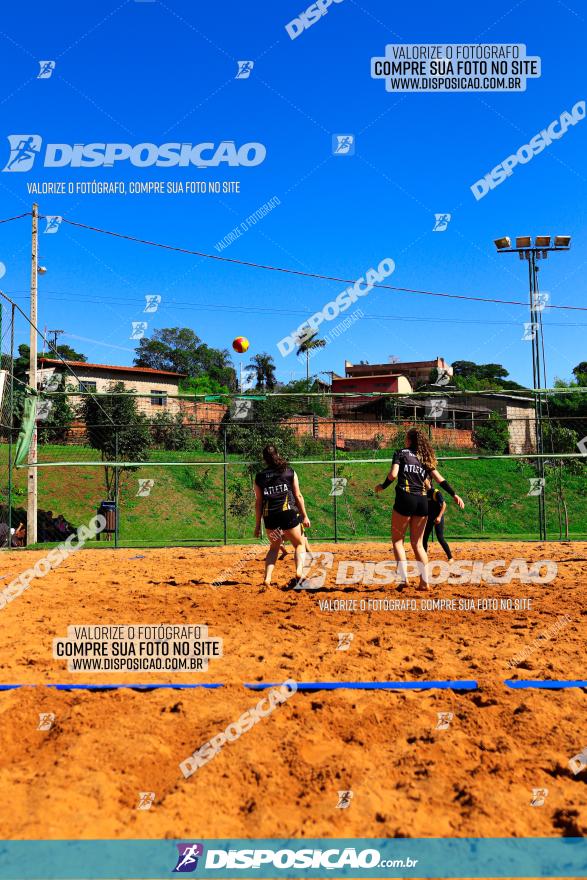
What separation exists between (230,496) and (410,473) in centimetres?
1539

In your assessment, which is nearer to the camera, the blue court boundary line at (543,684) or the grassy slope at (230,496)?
the blue court boundary line at (543,684)

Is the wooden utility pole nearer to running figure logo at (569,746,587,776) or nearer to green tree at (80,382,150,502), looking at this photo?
green tree at (80,382,150,502)

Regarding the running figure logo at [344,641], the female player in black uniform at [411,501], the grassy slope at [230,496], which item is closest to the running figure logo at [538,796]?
the running figure logo at [344,641]

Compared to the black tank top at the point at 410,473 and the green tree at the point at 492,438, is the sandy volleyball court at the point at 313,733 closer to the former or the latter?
the black tank top at the point at 410,473

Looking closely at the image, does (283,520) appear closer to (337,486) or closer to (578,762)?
(578,762)

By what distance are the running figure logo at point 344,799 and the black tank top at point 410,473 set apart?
5532mm

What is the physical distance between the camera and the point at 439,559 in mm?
12070

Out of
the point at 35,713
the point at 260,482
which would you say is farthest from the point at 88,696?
the point at 260,482

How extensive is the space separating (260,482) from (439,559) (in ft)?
15.0

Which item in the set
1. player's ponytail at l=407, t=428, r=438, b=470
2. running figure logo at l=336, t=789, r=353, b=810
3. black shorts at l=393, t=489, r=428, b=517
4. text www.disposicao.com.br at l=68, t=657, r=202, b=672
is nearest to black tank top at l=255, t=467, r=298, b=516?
black shorts at l=393, t=489, r=428, b=517

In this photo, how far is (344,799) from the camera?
338 centimetres

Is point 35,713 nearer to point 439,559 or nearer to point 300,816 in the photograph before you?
A: point 300,816

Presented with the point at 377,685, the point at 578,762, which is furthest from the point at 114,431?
the point at 578,762

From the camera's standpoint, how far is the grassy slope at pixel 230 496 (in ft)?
72.3
